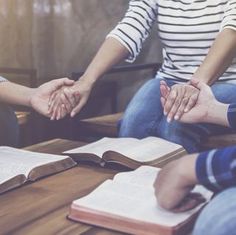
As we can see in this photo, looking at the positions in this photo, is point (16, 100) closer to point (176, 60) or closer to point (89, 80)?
point (89, 80)

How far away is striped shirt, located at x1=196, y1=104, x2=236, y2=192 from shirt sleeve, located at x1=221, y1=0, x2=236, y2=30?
950mm

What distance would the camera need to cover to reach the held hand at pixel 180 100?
1.63m

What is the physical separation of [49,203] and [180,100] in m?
0.62

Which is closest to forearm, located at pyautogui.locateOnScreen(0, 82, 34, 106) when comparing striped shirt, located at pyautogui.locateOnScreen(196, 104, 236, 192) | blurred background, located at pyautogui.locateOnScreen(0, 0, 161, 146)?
blurred background, located at pyautogui.locateOnScreen(0, 0, 161, 146)

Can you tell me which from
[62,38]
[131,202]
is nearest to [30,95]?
[131,202]

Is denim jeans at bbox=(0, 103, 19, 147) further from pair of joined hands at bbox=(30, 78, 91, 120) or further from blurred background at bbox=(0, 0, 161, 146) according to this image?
blurred background at bbox=(0, 0, 161, 146)

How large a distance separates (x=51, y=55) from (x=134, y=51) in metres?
1.11

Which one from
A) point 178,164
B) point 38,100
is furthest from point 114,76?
point 178,164

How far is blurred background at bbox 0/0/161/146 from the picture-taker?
115 inches

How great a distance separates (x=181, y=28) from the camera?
1940 millimetres

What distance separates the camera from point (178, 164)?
0.95 m

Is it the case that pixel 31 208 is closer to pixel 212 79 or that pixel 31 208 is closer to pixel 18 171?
pixel 18 171

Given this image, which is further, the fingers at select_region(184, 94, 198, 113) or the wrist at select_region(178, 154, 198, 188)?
the fingers at select_region(184, 94, 198, 113)

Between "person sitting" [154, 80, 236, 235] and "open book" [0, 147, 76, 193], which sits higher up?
"person sitting" [154, 80, 236, 235]
